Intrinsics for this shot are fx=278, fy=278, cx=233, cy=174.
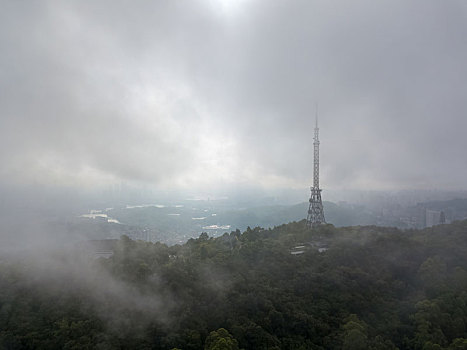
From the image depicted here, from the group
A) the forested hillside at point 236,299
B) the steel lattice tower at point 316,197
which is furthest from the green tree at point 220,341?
the steel lattice tower at point 316,197

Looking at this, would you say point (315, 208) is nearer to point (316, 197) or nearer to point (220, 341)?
point (316, 197)

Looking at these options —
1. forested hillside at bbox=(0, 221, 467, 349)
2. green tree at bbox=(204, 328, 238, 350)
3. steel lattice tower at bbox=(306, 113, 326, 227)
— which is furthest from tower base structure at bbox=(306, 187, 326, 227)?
green tree at bbox=(204, 328, 238, 350)

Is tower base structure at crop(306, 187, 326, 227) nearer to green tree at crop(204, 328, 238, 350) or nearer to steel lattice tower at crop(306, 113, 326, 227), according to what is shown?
steel lattice tower at crop(306, 113, 326, 227)

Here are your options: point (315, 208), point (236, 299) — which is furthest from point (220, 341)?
point (315, 208)

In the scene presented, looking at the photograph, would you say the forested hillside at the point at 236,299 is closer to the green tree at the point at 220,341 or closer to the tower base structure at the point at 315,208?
the green tree at the point at 220,341

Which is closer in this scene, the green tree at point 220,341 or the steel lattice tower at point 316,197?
the green tree at point 220,341

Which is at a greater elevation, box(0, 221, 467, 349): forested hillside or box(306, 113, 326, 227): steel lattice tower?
box(306, 113, 326, 227): steel lattice tower

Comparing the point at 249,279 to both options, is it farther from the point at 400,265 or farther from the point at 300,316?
the point at 400,265

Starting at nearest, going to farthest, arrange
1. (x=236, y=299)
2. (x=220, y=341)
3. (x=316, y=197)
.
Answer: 1. (x=220, y=341)
2. (x=236, y=299)
3. (x=316, y=197)

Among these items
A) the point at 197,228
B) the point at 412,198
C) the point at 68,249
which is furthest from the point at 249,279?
the point at 412,198
